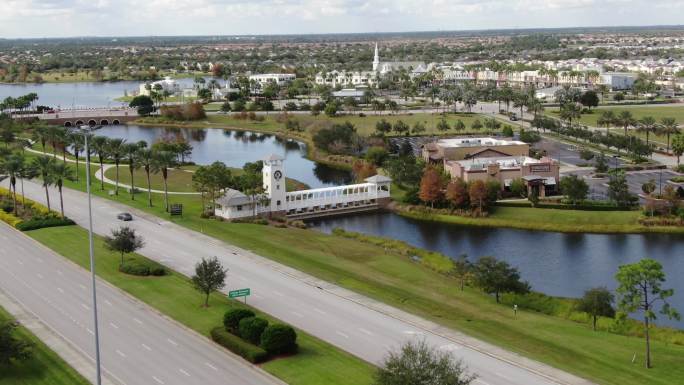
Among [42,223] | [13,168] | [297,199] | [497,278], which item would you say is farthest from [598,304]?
[13,168]

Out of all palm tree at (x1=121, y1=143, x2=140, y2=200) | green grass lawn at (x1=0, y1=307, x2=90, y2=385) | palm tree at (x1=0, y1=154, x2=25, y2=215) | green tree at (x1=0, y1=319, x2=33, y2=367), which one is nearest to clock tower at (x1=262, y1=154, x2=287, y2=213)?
palm tree at (x1=121, y1=143, x2=140, y2=200)

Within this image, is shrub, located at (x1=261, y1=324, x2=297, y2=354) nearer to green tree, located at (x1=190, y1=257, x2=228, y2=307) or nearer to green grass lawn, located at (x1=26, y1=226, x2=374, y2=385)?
green grass lawn, located at (x1=26, y1=226, x2=374, y2=385)

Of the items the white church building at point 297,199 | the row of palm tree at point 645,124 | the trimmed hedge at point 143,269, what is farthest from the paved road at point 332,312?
the row of palm tree at point 645,124

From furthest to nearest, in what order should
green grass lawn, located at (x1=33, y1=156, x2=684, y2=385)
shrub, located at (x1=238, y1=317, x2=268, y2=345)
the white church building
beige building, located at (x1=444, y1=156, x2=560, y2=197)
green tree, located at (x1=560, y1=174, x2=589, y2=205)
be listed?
beige building, located at (x1=444, y1=156, x2=560, y2=197)
green tree, located at (x1=560, y1=174, x2=589, y2=205)
the white church building
shrub, located at (x1=238, y1=317, x2=268, y2=345)
green grass lawn, located at (x1=33, y1=156, x2=684, y2=385)

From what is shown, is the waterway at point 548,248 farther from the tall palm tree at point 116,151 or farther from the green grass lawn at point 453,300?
the tall palm tree at point 116,151

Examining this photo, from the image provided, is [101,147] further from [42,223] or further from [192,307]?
[192,307]

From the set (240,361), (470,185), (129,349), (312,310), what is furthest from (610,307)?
(470,185)
